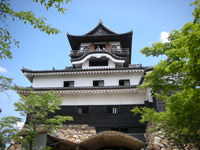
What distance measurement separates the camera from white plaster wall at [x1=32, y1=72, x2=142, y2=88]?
16250 mm

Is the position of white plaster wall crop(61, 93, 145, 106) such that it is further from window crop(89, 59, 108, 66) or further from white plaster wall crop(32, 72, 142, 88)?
window crop(89, 59, 108, 66)

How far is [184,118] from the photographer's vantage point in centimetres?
506

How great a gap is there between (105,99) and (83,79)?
348 centimetres

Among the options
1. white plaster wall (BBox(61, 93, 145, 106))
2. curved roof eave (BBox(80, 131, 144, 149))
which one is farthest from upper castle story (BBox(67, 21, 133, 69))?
curved roof eave (BBox(80, 131, 144, 149))

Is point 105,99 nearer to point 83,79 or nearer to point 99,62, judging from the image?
point 83,79

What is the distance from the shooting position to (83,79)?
1653 cm

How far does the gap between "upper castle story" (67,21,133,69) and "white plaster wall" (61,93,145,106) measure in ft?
16.4

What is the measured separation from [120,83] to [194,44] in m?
12.2

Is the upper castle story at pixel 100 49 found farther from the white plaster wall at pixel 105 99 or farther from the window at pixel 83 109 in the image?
the window at pixel 83 109

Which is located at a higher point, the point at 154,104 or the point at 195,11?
the point at 195,11

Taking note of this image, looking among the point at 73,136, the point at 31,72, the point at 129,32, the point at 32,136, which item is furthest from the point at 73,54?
the point at 32,136

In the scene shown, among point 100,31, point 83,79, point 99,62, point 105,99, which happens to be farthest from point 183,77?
point 100,31

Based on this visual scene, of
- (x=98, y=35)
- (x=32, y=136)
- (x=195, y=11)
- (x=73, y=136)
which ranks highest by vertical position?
(x=98, y=35)

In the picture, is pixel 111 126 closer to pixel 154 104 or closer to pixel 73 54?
pixel 154 104
